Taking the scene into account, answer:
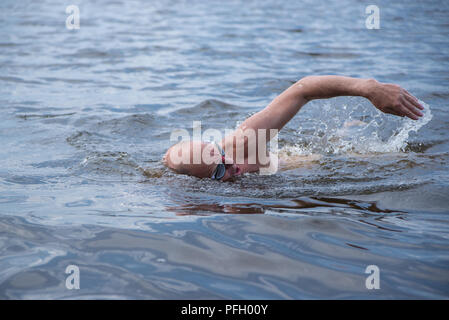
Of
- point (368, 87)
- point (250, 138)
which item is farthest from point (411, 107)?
point (250, 138)

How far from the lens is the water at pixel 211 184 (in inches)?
96.3

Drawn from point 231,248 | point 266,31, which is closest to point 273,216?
point 231,248

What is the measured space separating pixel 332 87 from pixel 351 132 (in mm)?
1678

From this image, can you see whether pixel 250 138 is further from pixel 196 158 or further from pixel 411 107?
pixel 411 107

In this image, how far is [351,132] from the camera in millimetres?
5137

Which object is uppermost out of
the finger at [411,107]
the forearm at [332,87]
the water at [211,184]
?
the forearm at [332,87]

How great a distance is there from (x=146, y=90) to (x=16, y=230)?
4429mm

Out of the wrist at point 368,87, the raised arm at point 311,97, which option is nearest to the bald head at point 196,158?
the raised arm at point 311,97

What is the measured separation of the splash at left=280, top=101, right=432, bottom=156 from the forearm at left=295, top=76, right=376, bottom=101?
0.99 metres

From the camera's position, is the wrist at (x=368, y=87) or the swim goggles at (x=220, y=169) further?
the swim goggles at (x=220, y=169)

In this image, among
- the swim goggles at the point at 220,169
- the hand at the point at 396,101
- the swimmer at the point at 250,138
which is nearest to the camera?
the hand at the point at 396,101

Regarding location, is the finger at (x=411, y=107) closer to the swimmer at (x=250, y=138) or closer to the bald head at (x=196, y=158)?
the swimmer at (x=250, y=138)

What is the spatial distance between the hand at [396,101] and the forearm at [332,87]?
0.08 metres
